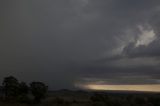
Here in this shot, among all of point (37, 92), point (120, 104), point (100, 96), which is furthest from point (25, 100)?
point (100, 96)

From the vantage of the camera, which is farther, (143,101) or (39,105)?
(143,101)

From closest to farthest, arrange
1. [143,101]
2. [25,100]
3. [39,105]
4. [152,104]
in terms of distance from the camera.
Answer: [39,105] → [25,100] → [152,104] → [143,101]

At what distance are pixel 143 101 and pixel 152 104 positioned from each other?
8.66m

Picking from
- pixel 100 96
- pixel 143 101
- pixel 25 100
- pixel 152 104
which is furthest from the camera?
pixel 100 96

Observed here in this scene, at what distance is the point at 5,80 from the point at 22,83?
612 cm

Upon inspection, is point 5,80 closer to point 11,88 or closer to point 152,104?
point 11,88

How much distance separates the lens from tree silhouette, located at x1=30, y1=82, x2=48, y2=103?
11087 centimetres

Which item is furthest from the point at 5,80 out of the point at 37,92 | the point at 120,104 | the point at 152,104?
the point at 152,104

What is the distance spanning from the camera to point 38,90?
112 metres

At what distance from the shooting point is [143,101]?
117250 millimetres

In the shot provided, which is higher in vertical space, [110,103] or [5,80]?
[5,80]

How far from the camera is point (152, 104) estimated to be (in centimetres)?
10869

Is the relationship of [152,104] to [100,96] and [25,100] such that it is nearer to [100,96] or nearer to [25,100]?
[100,96]

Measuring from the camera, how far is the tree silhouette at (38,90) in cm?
11087
